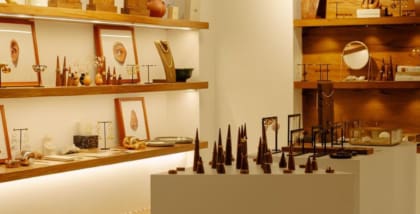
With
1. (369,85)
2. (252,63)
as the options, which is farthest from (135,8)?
(369,85)

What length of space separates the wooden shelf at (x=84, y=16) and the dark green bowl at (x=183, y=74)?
332 millimetres

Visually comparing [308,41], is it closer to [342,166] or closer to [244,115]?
[244,115]

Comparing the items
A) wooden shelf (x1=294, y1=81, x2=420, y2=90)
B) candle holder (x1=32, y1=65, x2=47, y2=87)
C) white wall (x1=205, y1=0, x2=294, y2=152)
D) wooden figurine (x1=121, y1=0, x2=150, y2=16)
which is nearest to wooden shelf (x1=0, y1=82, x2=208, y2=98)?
candle holder (x1=32, y1=65, x2=47, y2=87)

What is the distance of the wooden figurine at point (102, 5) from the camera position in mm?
5250

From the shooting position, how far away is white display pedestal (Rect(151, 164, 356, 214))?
12.3 ft

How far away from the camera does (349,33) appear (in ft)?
22.6

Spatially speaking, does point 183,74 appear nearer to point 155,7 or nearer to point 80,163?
point 155,7

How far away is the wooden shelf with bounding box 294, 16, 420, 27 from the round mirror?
0.23 meters

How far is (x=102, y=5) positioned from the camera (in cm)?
531

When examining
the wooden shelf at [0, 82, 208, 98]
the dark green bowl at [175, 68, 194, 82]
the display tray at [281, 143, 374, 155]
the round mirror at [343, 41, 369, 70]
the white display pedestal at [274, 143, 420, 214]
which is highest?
the round mirror at [343, 41, 369, 70]

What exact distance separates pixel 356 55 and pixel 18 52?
3076 millimetres

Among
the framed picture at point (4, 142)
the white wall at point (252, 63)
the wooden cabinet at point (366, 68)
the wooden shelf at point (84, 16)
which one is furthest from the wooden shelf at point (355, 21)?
the framed picture at point (4, 142)

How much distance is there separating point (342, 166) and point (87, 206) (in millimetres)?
1913

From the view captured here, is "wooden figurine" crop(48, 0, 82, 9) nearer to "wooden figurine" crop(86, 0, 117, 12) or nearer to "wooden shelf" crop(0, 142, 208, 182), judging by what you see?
"wooden figurine" crop(86, 0, 117, 12)
